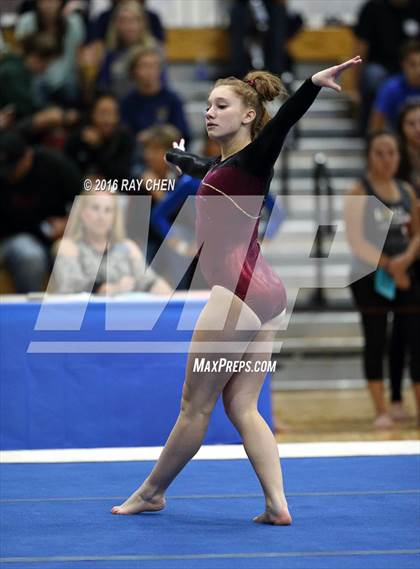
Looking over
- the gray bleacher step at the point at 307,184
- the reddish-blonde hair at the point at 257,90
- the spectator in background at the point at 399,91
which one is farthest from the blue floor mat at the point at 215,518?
the gray bleacher step at the point at 307,184

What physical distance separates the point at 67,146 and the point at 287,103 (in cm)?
415

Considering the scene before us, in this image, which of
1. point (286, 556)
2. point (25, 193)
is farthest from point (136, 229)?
point (286, 556)

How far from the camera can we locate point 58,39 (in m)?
8.21

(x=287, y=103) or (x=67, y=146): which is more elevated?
(x=287, y=103)

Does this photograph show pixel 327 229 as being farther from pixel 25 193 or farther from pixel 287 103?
pixel 287 103

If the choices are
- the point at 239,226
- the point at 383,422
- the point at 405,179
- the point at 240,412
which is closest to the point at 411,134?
the point at 405,179

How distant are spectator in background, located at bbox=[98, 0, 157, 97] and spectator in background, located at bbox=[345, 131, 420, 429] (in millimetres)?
2258

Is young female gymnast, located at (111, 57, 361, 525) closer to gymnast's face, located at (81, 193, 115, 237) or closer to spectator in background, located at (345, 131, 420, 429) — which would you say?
gymnast's face, located at (81, 193, 115, 237)

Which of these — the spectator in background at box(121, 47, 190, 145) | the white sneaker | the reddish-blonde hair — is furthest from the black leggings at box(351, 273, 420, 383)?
the reddish-blonde hair

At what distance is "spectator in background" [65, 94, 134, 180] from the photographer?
278 inches

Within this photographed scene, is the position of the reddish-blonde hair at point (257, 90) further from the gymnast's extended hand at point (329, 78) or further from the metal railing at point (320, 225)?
the metal railing at point (320, 225)

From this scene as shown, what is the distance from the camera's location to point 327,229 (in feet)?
24.7

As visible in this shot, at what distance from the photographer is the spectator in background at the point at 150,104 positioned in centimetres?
759

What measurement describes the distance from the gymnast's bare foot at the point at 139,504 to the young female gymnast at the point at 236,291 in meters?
0.12
